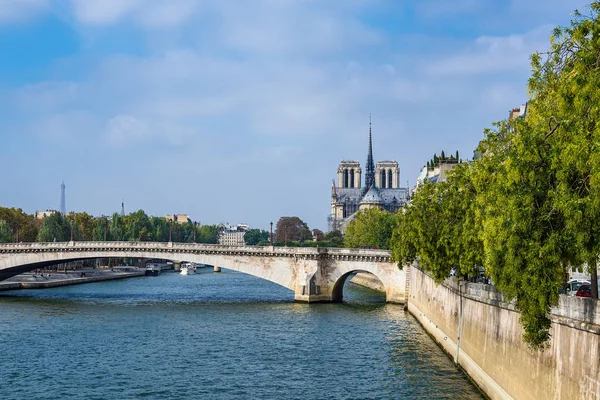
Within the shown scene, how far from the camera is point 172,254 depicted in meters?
82.3

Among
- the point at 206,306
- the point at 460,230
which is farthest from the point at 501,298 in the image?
the point at 206,306

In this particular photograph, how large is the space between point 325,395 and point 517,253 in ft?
47.6

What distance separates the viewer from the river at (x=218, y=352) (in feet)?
118

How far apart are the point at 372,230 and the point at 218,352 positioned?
82.0 metres

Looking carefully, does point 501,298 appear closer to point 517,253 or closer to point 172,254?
point 517,253

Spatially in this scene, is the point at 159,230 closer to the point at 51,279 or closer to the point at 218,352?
the point at 51,279

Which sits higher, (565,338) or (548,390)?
(565,338)

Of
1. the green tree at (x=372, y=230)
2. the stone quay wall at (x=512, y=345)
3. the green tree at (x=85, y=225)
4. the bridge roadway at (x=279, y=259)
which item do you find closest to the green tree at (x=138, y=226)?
the green tree at (x=85, y=225)

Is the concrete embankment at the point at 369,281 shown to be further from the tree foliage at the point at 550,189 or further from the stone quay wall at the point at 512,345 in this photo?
the tree foliage at the point at 550,189

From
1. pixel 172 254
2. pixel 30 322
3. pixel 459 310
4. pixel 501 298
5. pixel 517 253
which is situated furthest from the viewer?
pixel 172 254

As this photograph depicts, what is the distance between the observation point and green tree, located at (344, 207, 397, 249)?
373 ft

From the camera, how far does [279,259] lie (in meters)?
78.3

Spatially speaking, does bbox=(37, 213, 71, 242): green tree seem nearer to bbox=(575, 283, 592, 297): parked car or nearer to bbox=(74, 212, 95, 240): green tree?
bbox=(74, 212, 95, 240): green tree

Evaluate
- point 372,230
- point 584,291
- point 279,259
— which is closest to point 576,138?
point 584,291
